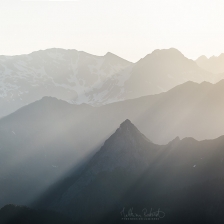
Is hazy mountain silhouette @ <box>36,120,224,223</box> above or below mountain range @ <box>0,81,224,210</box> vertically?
below

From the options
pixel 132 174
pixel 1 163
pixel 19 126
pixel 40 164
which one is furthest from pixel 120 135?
pixel 19 126

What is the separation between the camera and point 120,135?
11356cm

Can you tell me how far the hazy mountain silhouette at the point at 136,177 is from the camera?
87.5 metres

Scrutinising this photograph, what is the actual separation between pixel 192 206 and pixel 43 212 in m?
44.4

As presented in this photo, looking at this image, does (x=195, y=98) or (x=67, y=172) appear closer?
(x=67, y=172)

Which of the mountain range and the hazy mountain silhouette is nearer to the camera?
the hazy mountain silhouette

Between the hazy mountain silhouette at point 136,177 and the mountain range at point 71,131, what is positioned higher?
the mountain range at point 71,131

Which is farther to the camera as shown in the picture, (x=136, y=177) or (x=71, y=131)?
(x=71, y=131)

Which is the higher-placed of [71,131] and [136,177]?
[71,131]

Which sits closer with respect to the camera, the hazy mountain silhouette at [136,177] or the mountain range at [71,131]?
the hazy mountain silhouette at [136,177]

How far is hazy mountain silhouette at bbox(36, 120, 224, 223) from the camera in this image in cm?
8750

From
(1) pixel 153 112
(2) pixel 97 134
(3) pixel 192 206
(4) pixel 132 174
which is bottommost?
(3) pixel 192 206

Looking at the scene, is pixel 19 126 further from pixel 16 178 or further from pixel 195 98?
pixel 195 98

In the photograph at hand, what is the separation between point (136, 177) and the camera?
103312mm
